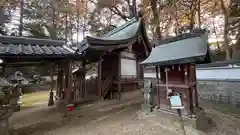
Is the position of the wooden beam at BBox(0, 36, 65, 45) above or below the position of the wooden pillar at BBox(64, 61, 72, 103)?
above

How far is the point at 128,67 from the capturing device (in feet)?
30.3

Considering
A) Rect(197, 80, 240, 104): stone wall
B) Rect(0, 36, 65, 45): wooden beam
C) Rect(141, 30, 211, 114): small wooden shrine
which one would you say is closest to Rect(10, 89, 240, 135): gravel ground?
Rect(141, 30, 211, 114): small wooden shrine

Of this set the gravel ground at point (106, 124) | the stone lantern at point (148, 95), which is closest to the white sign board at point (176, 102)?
the gravel ground at point (106, 124)

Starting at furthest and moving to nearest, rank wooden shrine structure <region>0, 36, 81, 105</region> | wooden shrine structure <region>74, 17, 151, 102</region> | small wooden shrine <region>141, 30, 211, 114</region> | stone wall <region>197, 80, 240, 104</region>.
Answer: wooden shrine structure <region>74, 17, 151, 102</region>
stone wall <region>197, 80, 240, 104</region>
wooden shrine structure <region>0, 36, 81, 105</region>
small wooden shrine <region>141, 30, 211, 114</region>

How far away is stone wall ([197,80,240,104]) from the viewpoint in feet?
20.1

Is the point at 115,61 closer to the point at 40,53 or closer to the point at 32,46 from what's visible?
the point at 32,46

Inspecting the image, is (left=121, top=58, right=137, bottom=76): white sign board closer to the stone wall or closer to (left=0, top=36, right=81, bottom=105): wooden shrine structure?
(left=0, top=36, right=81, bottom=105): wooden shrine structure

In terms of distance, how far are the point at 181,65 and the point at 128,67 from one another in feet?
15.5

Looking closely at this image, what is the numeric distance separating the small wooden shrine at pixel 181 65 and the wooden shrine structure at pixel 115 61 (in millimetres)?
2496

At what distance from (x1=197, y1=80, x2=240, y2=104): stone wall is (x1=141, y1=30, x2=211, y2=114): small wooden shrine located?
2.57 metres

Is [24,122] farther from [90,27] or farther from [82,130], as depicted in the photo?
[90,27]

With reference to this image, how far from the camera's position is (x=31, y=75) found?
584 inches

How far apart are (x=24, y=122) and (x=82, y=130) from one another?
238 centimetres

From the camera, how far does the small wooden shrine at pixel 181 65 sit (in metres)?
4.27
